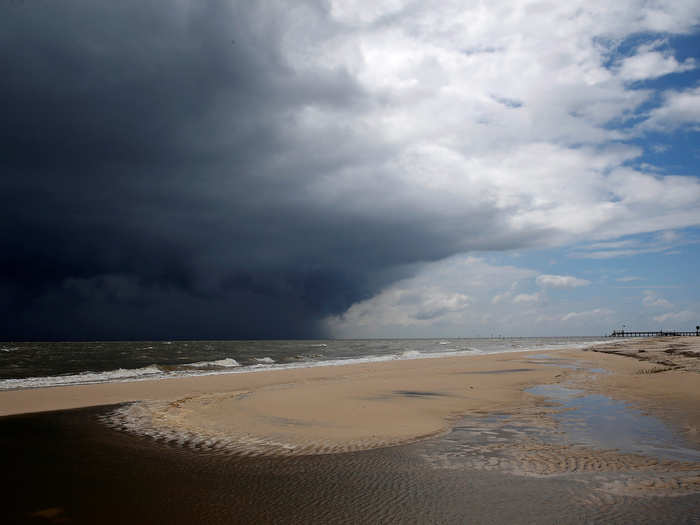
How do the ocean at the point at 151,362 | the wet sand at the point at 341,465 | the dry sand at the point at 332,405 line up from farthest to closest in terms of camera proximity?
the ocean at the point at 151,362 → the dry sand at the point at 332,405 → the wet sand at the point at 341,465

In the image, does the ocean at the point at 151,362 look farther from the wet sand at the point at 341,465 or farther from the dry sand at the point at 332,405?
the wet sand at the point at 341,465

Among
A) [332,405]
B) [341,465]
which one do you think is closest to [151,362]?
[332,405]

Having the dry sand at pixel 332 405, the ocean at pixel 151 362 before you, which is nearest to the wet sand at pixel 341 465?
the dry sand at pixel 332 405

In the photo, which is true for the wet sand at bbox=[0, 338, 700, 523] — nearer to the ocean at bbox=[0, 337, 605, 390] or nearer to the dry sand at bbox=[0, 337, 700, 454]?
the dry sand at bbox=[0, 337, 700, 454]

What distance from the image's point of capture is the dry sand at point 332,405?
9.53 meters

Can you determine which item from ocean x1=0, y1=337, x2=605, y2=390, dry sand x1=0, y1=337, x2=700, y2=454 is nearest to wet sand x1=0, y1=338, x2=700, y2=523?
dry sand x1=0, y1=337, x2=700, y2=454

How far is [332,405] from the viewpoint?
13.4m

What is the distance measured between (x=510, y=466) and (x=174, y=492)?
552 centimetres

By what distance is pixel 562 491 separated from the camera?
19.2 feet

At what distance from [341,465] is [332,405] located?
239 inches

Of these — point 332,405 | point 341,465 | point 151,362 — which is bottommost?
point 151,362

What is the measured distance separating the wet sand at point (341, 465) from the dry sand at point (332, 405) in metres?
0.09

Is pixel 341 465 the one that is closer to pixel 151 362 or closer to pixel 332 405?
pixel 332 405

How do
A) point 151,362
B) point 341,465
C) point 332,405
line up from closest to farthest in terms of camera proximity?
point 341,465, point 332,405, point 151,362
